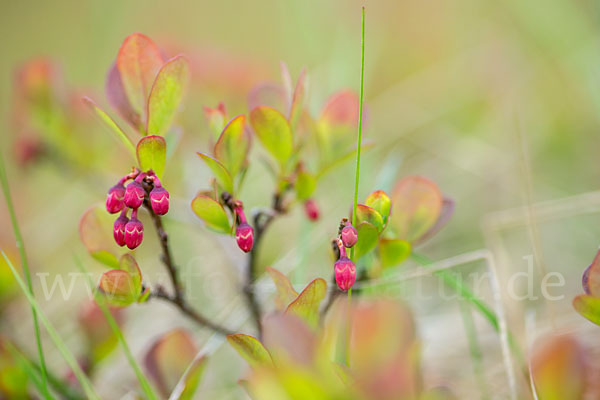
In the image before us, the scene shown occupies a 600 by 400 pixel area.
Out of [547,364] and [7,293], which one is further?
[7,293]

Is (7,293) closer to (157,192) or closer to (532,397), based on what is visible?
(157,192)

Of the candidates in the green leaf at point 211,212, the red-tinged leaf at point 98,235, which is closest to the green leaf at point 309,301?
the green leaf at point 211,212

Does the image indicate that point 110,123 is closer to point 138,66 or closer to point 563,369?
point 138,66

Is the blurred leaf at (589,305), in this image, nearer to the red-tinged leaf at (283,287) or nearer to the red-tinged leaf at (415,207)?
the red-tinged leaf at (415,207)

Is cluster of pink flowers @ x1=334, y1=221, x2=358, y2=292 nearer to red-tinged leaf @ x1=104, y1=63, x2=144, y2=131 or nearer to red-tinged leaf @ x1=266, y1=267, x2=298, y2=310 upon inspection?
red-tinged leaf @ x1=266, y1=267, x2=298, y2=310

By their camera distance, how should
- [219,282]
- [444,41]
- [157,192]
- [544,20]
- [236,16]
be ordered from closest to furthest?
[157,192] < [219,282] < [544,20] < [444,41] < [236,16]

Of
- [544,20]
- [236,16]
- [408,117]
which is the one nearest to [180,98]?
[408,117]

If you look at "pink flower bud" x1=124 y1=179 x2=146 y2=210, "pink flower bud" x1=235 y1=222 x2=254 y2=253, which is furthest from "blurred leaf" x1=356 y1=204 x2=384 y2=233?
"pink flower bud" x1=124 y1=179 x2=146 y2=210
